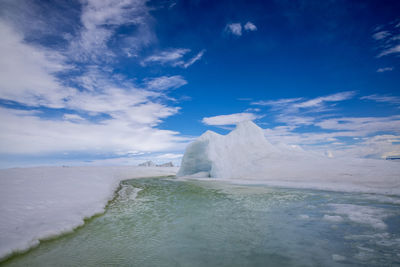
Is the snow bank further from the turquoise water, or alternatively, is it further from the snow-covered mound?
the snow-covered mound

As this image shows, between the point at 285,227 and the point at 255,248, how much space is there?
Result: 181cm

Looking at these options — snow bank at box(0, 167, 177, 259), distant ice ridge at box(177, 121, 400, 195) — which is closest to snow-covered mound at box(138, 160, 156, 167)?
distant ice ridge at box(177, 121, 400, 195)

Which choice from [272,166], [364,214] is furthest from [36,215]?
[272,166]

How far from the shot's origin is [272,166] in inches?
827

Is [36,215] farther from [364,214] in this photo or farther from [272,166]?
[272,166]

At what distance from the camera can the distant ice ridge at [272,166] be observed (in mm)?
13422

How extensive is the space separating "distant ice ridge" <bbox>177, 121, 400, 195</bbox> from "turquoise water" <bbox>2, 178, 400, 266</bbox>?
6263mm

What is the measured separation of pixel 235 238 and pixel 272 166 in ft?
56.4

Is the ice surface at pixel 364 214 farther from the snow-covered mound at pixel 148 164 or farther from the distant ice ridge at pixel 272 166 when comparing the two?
the snow-covered mound at pixel 148 164

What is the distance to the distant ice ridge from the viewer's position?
13.4 meters

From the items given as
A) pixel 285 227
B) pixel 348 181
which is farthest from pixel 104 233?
pixel 348 181

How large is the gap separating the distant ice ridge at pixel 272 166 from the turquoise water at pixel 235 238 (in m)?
6.26

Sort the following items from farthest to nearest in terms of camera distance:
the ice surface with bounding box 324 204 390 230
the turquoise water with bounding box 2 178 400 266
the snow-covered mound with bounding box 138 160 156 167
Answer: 1. the snow-covered mound with bounding box 138 160 156 167
2. the ice surface with bounding box 324 204 390 230
3. the turquoise water with bounding box 2 178 400 266

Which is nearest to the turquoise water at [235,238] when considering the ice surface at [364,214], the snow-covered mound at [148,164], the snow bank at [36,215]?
the ice surface at [364,214]
